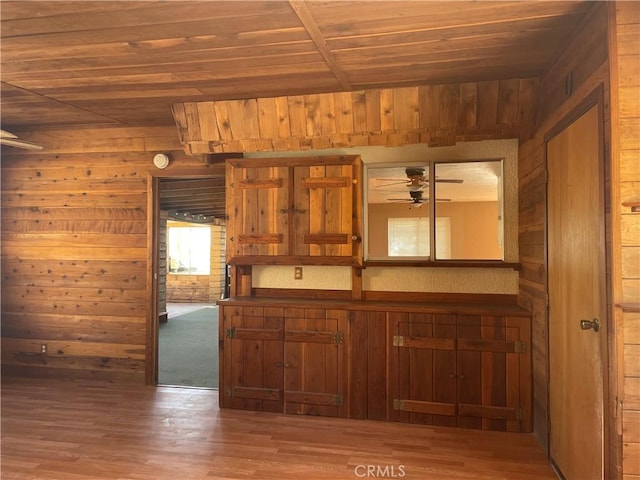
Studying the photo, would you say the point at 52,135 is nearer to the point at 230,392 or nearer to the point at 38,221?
the point at 38,221

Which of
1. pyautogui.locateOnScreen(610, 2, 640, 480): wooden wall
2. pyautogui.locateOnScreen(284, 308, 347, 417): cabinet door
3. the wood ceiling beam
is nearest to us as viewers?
pyautogui.locateOnScreen(610, 2, 640, 480): wooden wall

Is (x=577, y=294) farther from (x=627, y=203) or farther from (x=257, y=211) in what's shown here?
(x=257, y=211)

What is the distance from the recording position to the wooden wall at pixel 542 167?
1.87 m

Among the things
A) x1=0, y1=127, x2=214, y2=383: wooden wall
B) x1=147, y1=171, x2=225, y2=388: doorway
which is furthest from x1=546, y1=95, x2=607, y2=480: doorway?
x1=0, y1=127, x2=214, y2=383: wooden wall

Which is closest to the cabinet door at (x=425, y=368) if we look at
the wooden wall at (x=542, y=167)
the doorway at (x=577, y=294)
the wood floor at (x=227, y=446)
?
the wood floor at (x=227, y=446)

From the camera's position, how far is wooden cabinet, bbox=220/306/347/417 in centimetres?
316

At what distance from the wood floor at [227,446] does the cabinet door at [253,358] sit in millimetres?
148

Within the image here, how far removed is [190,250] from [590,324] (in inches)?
433

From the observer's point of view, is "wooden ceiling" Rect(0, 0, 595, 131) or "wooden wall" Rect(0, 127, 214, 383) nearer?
"wooden ceiling" Rect(0, 0, 595, 131)

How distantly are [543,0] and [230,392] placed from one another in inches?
128

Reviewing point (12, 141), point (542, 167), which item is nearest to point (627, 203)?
point (542, 167)

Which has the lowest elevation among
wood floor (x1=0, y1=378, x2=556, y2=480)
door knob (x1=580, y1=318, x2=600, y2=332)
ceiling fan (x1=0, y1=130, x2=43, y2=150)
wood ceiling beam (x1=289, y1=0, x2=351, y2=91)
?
wood floor (x1=0, y1=378, x2=556, y2=480)

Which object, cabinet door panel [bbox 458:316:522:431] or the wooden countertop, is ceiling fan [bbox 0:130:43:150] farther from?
cabinet door panel [bbox 458:316:522:431]

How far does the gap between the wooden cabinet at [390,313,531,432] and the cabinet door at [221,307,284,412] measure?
92 cm
